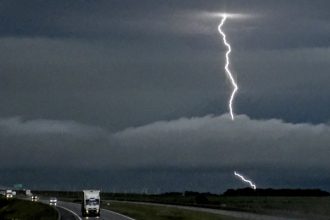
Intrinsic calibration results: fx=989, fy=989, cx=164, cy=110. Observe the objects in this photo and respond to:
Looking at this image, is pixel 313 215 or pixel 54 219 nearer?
pixel 313 215

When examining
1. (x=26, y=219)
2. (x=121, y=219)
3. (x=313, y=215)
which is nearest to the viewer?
(x=313, y=215)

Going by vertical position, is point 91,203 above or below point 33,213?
below

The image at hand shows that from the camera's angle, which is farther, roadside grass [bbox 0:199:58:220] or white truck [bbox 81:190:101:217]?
roadside grass [bbox 0:199:58:220]

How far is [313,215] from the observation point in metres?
93.4

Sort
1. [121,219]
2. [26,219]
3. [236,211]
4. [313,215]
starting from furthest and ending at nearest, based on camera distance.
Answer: [26,219], [236,211], [121,219], [313,215]

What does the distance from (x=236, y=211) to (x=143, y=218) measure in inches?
448

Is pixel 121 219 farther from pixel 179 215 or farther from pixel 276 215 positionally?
pixel 276 215

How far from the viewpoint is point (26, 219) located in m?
125

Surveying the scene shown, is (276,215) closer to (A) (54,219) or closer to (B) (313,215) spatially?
(B) (313,215)

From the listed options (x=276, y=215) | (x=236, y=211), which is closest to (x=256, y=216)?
(x=276, y=215)

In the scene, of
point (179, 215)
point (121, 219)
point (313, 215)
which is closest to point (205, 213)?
point (179, 215)

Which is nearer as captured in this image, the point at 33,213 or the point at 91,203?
the point at 91,203

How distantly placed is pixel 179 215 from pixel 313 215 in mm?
24245

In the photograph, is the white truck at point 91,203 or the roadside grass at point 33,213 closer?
the white truck at point 91,203
